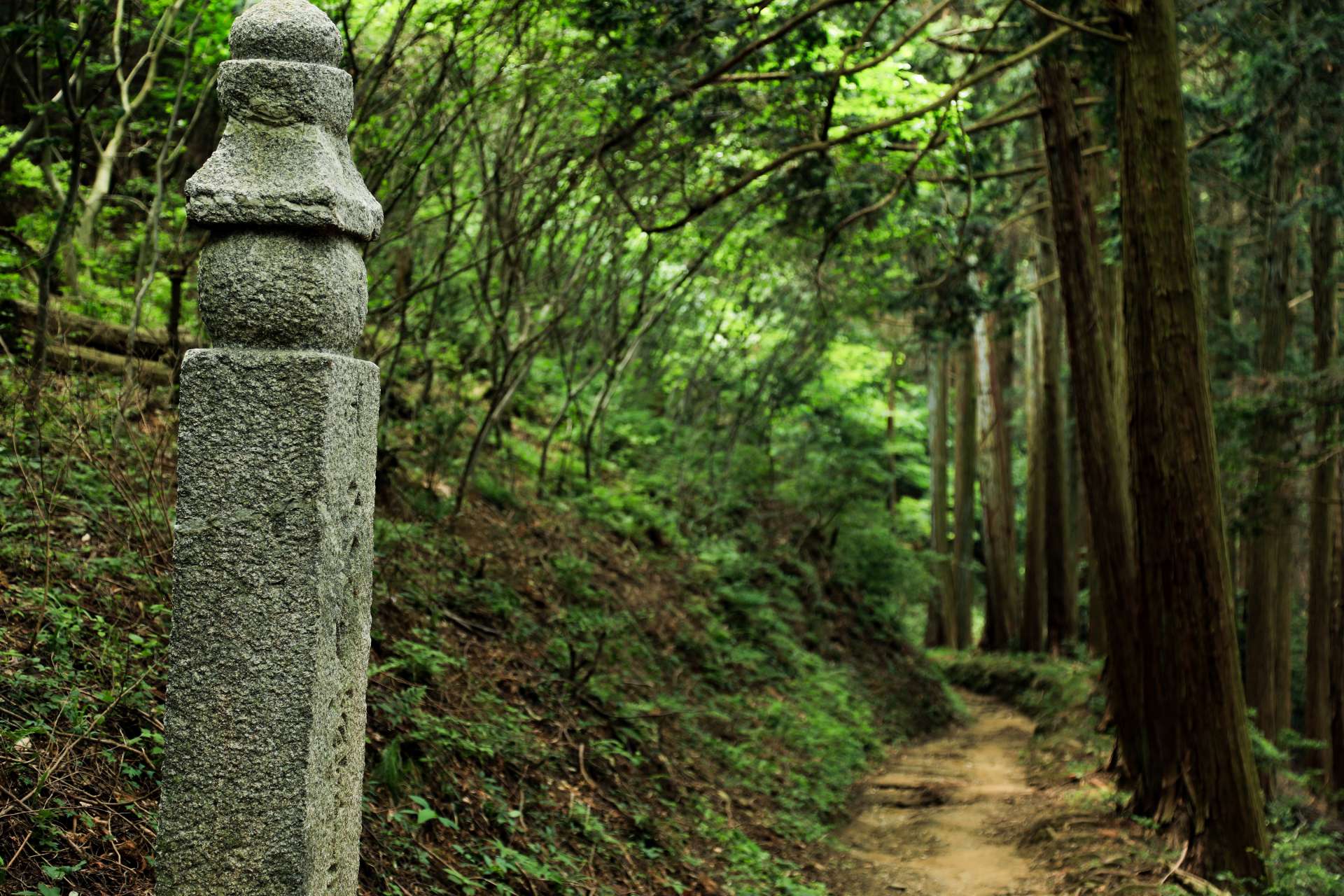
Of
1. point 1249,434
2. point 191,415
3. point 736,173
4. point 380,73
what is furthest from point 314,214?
point 1249,434

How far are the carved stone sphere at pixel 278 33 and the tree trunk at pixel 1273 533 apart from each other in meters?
13.0

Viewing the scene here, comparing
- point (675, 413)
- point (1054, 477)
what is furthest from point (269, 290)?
point (1054, 477)

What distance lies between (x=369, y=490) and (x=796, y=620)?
43.8 ft

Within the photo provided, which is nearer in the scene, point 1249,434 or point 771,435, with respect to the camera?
point 1249,434

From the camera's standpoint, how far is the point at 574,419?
13445 mm

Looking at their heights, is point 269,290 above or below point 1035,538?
above

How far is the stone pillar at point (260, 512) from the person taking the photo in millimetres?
2779

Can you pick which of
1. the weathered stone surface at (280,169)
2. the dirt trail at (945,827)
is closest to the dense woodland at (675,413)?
the dirt trail at (945,827)

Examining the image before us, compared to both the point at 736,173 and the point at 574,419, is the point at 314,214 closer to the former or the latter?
the point at 736,173

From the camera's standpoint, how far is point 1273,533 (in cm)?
1434

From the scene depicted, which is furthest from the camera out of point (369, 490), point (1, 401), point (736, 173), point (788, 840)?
point (736, 173)

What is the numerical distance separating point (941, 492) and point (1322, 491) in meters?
11.0

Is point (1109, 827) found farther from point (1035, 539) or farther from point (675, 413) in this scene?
point (1035, 539)

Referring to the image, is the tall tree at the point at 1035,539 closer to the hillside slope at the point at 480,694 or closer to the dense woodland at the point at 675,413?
the dense woodland at the point at 675,413
